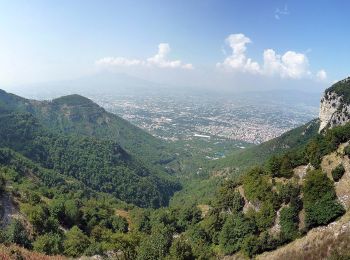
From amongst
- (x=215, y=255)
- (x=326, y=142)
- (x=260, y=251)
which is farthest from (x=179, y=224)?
(x=326, y=142)

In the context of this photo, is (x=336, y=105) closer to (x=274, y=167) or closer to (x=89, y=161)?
(x=274, y=167)

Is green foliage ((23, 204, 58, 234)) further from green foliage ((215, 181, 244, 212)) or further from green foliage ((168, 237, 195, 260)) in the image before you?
green foliage ((215, 181, 244, 212))

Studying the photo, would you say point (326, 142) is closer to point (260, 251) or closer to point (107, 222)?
point (260, 251)

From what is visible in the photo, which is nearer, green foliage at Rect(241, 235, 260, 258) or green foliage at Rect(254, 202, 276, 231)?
green foliage at Rect(241, 235, 260, 258)


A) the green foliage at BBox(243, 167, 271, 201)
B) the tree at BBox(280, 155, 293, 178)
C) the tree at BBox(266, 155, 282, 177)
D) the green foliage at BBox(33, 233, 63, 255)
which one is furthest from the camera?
the tree at BBox(266, 155, 282, 177)

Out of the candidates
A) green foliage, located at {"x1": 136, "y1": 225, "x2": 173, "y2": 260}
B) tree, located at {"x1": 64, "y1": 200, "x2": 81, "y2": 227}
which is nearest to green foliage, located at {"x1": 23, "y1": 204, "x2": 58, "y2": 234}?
tree, located at {"x1": 64, "y1": 200, "x2": 81, "y2": 227}

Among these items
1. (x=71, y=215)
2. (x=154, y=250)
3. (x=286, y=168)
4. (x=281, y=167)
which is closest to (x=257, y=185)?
(x=281, y=167)

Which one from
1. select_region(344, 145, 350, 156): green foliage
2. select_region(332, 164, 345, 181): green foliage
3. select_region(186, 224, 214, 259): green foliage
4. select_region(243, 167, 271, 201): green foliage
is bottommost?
select_region(186, 224, 214, 259): green foliage
